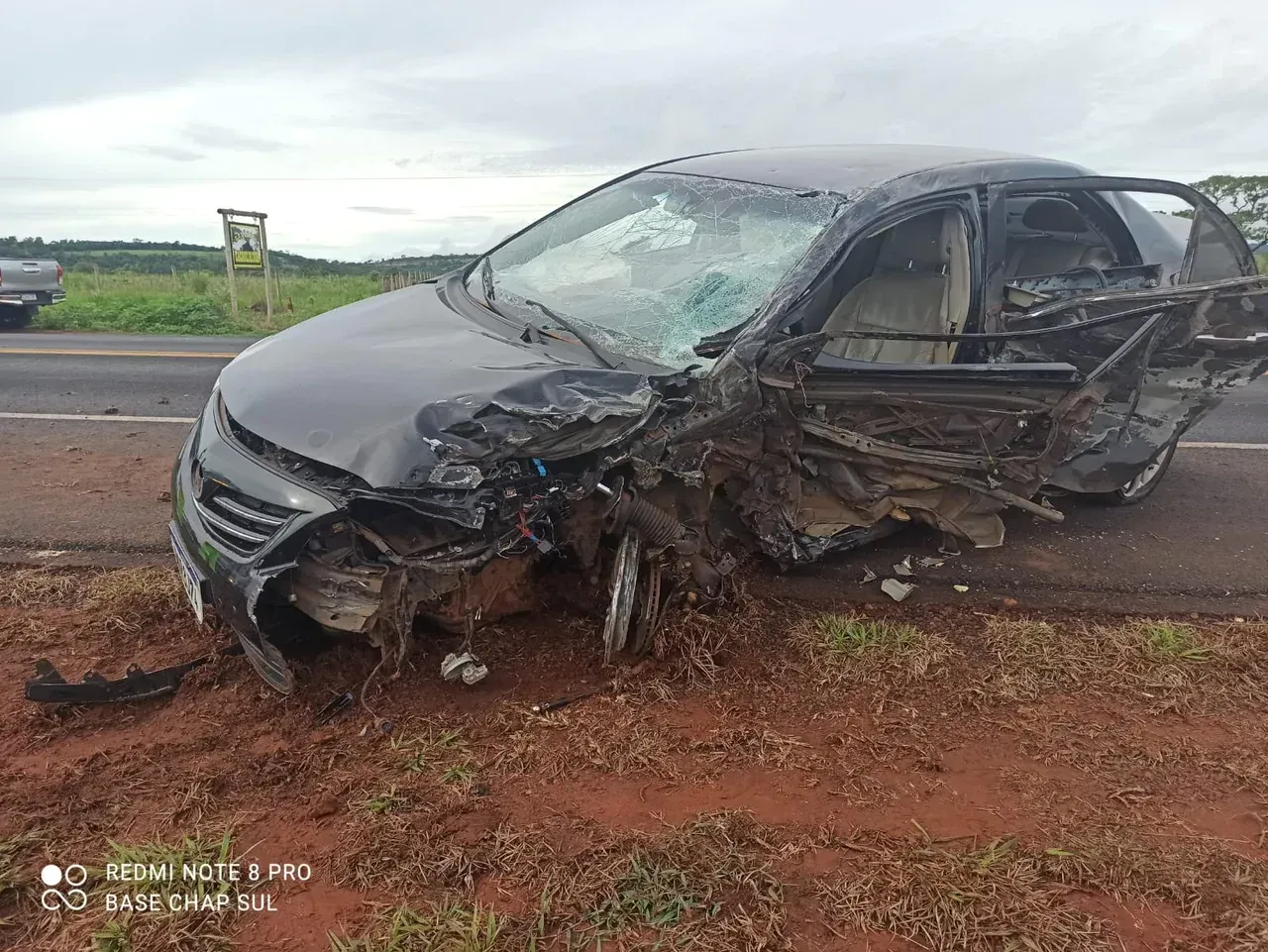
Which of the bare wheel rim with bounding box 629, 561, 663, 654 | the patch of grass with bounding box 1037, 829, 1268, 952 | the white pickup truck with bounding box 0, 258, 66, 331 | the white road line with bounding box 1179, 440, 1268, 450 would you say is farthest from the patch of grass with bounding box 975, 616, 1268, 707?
the white pickup truck with bounding box 0, 258, 66, 331

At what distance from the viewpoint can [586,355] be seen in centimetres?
313

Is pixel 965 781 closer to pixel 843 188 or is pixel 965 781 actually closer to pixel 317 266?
pixel 843 188

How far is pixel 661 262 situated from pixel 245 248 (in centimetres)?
1265

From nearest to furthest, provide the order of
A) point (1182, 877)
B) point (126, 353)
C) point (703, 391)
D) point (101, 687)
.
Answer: point (1182, 877)
point (101, 687)
point (703, 391)
point (126, 353)

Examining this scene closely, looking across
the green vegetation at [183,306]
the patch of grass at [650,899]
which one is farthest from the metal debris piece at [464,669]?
the green vegetation at [183,306]

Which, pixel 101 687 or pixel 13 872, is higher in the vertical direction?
pixel 101 687

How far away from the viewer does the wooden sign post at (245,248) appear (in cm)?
1373

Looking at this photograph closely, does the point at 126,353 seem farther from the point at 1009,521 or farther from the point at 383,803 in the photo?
the point at 1009,521

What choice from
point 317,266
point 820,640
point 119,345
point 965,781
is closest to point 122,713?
point 820,640

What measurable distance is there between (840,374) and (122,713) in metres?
2.79

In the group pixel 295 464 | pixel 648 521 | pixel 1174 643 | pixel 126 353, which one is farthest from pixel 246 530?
pixel 126 353

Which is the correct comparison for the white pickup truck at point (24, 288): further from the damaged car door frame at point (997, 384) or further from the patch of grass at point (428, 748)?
the damaged car door frame at point (997, 384)

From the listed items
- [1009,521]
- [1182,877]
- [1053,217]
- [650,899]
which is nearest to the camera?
[650,899]

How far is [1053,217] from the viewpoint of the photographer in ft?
14.3
